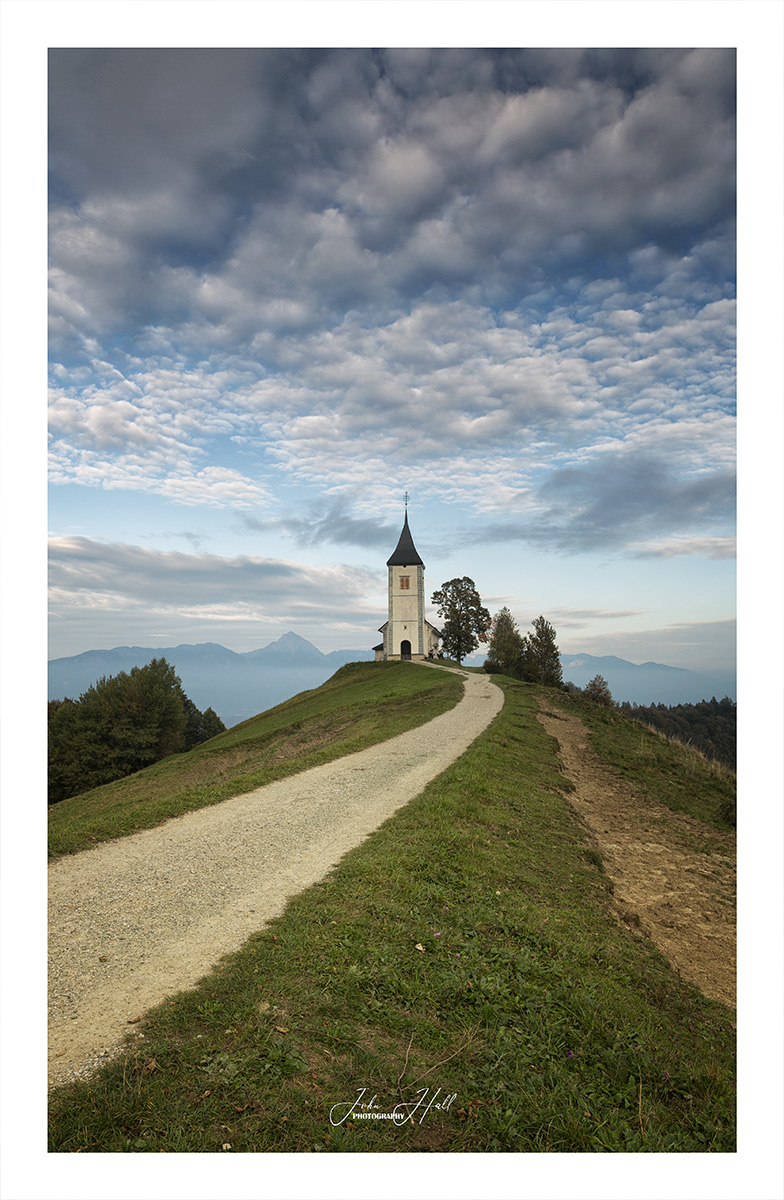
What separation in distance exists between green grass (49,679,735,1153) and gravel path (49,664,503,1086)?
0.37 meters

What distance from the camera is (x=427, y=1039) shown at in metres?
4.30

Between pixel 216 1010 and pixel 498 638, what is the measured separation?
49.4 meters

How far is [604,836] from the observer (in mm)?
11750

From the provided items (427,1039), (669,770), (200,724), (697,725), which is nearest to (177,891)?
(427,1039)

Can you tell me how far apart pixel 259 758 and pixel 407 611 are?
1600 inches

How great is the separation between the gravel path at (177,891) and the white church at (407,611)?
47616mm

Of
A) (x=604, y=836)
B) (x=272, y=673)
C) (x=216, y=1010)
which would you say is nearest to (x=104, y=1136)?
(x=216, y=1010)

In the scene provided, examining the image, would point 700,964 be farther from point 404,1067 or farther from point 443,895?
point 404,1067

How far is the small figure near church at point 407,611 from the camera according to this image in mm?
61188

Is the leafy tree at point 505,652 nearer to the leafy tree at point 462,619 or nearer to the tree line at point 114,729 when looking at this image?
the leafy tree at point 462,619

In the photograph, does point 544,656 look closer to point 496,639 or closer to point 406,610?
point 496,639

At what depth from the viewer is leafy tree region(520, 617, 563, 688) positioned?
49.1m
